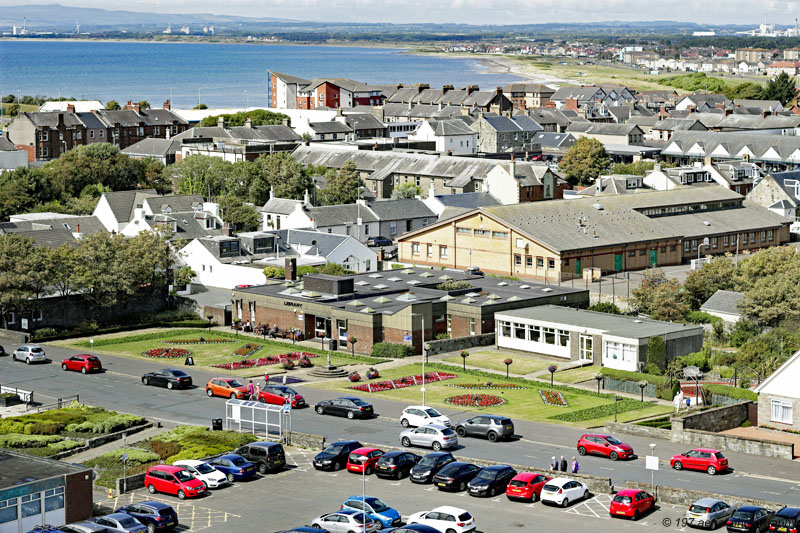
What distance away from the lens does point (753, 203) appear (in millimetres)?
120812

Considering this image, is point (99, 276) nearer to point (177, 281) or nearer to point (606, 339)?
point (177, 281)

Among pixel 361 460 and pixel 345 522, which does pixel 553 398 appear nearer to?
pixel 361 460

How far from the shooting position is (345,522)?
41.8 meters

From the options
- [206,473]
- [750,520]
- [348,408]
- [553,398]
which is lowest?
[553,398]

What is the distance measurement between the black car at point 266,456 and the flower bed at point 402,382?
50.2 ft

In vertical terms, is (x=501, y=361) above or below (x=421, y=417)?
below

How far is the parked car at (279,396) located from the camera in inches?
A: 2382

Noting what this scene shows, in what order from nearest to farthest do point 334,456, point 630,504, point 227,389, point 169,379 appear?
point 630,504, point 334,456, point 227,389, point 169,379

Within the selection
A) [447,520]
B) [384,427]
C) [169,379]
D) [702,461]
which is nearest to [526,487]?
[447,520]

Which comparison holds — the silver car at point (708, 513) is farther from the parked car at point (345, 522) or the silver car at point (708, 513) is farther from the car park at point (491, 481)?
the parked car at point (345, 522)

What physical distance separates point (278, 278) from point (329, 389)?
2593cm

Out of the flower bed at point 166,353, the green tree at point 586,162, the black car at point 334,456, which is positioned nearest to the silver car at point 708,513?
the black car at point 334,456

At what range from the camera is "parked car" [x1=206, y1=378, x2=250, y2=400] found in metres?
62.9

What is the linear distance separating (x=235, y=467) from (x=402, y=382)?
1910 centimetres
